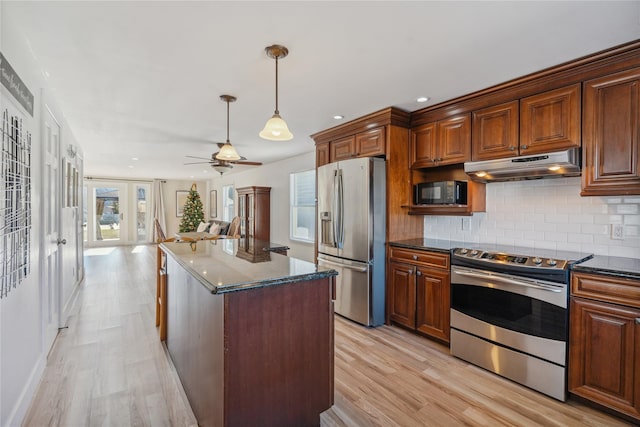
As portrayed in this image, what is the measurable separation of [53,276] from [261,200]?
426cm

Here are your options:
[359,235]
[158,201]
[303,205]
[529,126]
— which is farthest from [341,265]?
[158,201]

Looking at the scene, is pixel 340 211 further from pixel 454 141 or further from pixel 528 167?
pixel 528 167

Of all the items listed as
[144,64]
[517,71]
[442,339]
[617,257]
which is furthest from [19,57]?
[617,257]

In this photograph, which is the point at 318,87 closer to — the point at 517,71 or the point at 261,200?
the point at 517,71

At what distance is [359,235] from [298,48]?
6.56 ft

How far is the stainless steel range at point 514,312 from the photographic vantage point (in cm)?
218

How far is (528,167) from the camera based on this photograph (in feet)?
8.23

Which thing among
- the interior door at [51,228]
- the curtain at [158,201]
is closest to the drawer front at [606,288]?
the interior door at [51,228]

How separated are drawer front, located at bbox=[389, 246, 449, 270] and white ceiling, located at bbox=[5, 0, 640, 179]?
148cm

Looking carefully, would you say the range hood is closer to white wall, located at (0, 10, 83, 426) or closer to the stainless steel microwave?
the stainless steel microwave

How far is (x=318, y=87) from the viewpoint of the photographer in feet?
9.04

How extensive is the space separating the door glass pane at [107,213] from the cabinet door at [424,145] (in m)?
10.1

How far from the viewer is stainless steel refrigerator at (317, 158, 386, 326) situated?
3385 mm

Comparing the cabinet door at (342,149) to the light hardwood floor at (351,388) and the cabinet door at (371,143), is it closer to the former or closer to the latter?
the cabinet door at (371,143)
